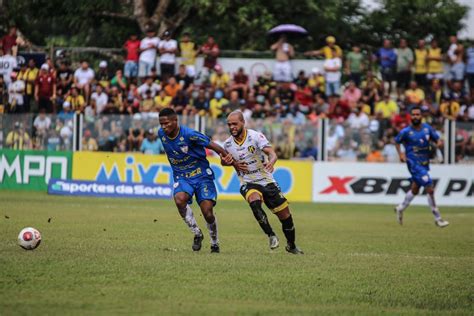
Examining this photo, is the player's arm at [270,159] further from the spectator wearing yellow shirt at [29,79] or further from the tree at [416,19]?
the tree at [416,19]

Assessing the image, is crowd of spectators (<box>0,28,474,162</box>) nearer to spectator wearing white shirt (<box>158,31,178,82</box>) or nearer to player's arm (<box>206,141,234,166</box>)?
spectator wearing white shirt (<box>158,31,178,82</box>)

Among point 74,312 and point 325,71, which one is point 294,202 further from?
point 74,312

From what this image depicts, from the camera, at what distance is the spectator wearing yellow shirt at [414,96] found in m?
29.4

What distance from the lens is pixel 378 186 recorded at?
92.5 ft

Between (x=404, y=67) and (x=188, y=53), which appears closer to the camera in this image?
(x=188, y=53)

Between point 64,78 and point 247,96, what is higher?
point 64,78

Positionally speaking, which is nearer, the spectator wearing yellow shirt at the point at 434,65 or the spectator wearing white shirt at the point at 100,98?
the spectator wearing white shirt at the point at 100,98

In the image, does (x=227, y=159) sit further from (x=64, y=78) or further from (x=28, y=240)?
(x=64, y=78)

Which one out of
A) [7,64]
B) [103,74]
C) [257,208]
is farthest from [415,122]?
[7,64]

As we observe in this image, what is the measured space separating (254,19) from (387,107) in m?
9.87

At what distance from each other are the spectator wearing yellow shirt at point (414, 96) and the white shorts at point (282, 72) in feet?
11.9

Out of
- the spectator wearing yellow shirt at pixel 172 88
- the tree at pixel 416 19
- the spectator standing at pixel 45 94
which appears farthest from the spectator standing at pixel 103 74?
the tree at pixel 416 19

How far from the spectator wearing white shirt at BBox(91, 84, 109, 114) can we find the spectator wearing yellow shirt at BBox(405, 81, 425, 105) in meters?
9.07

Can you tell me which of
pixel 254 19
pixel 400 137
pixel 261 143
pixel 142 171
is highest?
pixel 254 19
